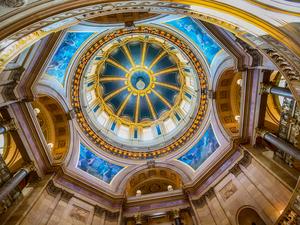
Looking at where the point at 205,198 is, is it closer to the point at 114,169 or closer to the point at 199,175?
the point at 199,175

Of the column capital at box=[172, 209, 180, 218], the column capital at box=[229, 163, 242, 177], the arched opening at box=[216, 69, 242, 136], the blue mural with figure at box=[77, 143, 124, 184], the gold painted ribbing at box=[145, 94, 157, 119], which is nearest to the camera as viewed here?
the column capital at box=[229, 163, 242, 177]

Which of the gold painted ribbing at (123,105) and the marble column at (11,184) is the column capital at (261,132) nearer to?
the marble column at (11,184)

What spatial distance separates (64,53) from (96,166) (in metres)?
8.41

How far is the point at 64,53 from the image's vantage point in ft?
47.9

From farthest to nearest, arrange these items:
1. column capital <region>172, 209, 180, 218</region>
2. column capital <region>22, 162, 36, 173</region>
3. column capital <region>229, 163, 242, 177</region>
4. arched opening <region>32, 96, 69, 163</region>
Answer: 1. arched opening <region>32, 96, 69, 163</region>
2. column capital <region>172, 209, 180, 218</region>
3. column capital <region>229, 163, 242, 177</region>
4. column capital <region>22, 162, 36, 173</region>

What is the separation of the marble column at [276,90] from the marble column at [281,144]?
7.49 feet

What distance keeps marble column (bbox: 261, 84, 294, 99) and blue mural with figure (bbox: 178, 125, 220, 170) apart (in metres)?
5.55

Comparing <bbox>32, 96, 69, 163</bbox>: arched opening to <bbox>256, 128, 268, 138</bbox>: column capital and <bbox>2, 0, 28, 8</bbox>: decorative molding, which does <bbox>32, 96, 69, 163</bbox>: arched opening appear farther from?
<bbox>256, 128, 268, 138</bbox>: column capital

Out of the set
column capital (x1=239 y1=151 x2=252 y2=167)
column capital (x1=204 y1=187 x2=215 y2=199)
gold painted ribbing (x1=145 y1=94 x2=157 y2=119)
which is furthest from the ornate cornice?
gold painted ribbing (x1=145 y1=94 x2=157 y2=119)

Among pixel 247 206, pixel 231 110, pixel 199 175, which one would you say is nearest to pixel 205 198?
pixel 199 175

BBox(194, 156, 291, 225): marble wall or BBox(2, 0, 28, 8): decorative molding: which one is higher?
BBox(194, 156, 291, 225): marble wall

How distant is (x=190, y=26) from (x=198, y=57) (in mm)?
2669

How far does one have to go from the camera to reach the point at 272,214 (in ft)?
34.5

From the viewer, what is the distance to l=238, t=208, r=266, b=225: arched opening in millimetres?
11915
